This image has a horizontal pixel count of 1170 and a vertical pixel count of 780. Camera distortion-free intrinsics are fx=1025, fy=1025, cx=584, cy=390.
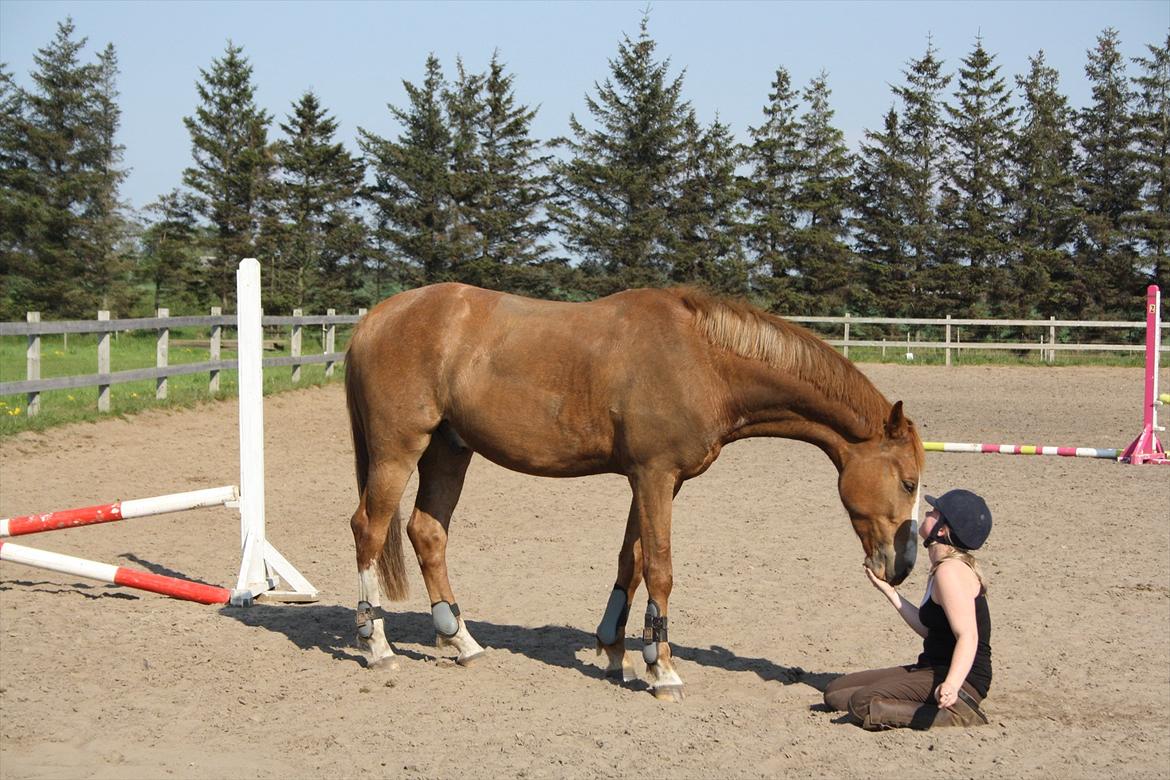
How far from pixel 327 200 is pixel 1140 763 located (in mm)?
36209

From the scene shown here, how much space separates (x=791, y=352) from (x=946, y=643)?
1.49 m

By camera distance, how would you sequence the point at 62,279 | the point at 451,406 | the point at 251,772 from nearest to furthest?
the point at 251,772 < the point at 451,406 < the point at 62,279

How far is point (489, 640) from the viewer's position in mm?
5660

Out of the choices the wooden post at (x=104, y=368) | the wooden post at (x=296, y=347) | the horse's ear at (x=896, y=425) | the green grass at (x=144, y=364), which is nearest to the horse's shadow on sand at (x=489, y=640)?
the horse's ear at (x=896, y=425)

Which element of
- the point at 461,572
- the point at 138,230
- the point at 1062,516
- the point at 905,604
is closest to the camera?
the point at 905,604

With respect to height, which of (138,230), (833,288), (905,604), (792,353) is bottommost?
(905,604)

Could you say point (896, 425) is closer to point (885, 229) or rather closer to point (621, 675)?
point (621, 675)

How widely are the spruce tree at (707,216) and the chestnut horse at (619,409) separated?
30.8 meters

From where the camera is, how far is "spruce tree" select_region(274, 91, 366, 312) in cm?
3666

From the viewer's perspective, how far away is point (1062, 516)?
8.61 metres

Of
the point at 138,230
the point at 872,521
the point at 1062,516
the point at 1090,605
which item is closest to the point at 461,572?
the point at 872,521

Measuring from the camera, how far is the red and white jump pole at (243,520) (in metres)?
5.87

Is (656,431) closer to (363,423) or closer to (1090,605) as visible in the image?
(363,423)

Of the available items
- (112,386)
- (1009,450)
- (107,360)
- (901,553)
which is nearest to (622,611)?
(901,553)
